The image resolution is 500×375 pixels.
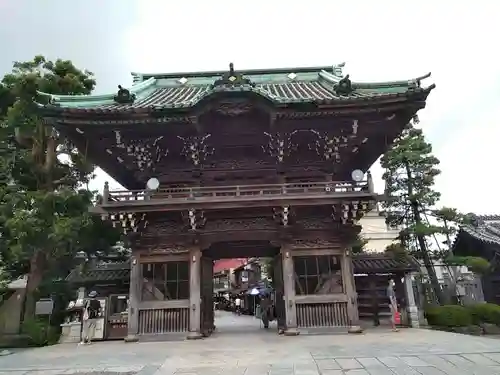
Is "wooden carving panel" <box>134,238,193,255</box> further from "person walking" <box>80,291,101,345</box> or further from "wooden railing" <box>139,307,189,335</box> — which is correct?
"person walking" <box>80,291,101,345</box>

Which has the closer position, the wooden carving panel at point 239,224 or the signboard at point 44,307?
the wooden carving panel at point 239,224


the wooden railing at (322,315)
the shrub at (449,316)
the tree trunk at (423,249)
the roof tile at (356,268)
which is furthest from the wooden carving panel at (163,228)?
the tree trunk at (423,249)

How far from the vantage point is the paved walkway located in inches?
267

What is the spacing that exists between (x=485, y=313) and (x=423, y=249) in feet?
13.2

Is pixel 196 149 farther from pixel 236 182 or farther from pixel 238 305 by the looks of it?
pixel 238 305

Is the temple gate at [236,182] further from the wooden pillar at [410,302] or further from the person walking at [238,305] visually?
the person walking at [238,305]

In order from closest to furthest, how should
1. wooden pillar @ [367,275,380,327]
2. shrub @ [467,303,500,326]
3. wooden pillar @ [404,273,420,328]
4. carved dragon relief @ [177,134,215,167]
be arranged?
carved dragon relief @ [177,134,215,167] → wooden pillar @ [404,273,420,328] → wooden pillar @ [367,275,380,327] → shrub @ [467,303,500,326]

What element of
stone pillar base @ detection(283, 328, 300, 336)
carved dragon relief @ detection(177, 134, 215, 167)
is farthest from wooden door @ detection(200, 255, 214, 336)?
carved dragon relief @ detection(177, 134, 215, 167)

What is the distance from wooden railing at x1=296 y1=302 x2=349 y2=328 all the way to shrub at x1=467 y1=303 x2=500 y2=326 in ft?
26.0

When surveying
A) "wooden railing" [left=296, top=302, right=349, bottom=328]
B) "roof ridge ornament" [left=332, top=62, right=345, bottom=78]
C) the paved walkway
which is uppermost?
"roof ridge ornament" [left=332, top=62, right=345, bottom=78]

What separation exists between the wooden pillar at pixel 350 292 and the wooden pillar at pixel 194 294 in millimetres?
4914

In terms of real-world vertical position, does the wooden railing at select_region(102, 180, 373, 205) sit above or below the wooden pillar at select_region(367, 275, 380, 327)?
above

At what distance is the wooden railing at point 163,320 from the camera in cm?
1205

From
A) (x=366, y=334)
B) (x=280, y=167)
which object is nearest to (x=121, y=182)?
(x=280, y=167)
